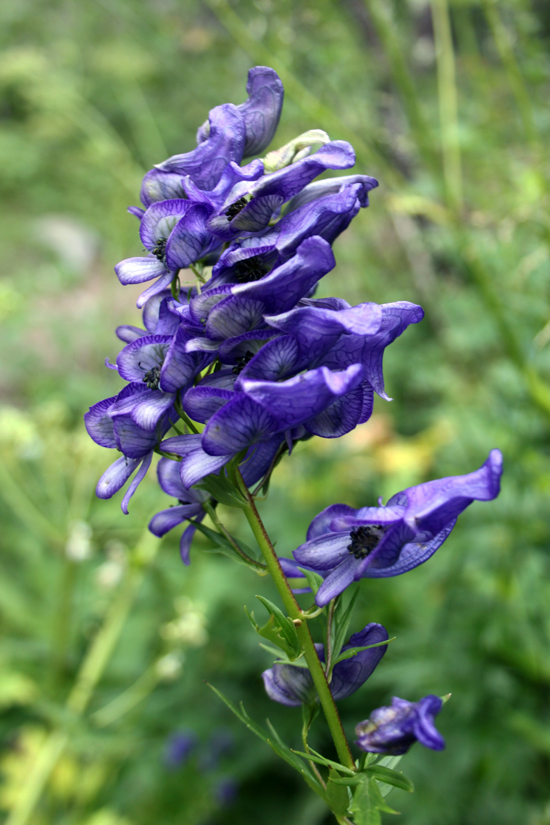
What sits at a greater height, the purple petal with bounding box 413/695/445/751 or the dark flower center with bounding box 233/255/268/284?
the dark flower center with bounding box 233/255/268/284

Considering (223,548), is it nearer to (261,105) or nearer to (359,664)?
(359,664)

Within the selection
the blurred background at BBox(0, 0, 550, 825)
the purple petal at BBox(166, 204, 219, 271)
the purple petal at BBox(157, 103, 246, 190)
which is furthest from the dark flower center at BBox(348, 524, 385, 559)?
the blurred background at BBox(0, 0, 550, 825)

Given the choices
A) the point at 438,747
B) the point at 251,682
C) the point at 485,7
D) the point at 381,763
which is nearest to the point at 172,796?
the point at 251,682

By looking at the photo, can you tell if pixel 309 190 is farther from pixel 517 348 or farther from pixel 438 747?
pixel 517 348

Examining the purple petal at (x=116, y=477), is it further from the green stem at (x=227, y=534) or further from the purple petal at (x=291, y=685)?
the purple petal at (x=291, y=685)

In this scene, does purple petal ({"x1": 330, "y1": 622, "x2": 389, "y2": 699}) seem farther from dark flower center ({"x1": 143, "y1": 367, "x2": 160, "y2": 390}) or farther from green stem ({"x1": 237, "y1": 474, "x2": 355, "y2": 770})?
dark flower center ({"x1": 143, "y1": 367, "x2": 160, "y2": 390})

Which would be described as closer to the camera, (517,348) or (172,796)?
(517,348)

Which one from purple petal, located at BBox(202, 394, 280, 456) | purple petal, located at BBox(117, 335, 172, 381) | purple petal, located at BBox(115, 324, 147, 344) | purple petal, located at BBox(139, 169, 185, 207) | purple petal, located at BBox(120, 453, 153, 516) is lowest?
purple petal, located at BBox(120, 453, 153, 516)
